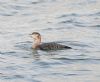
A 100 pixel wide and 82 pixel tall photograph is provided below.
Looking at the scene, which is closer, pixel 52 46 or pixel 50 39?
pixel 52 46

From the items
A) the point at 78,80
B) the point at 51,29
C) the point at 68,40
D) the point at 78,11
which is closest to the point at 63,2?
the point at 78,11

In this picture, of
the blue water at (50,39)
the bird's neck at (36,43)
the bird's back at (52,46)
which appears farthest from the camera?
the bird's neck at (36,43)

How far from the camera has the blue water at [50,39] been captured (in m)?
16.6

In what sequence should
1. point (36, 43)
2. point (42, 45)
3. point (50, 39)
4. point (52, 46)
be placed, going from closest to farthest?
1. point (52, 46)
2. point (42, 45)
3. point (36, 43)
4. point (50, 39)

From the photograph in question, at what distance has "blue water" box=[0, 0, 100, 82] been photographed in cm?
1664

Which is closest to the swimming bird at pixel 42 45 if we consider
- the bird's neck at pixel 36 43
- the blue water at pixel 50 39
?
the bird's neck at pixel 36 43

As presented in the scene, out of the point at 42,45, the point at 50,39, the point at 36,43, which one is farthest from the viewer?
the point at 50,39

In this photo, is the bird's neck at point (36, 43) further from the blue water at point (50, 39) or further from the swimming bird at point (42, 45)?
the blue water at point (50, 39)

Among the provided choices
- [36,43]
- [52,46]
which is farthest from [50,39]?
[52,46]

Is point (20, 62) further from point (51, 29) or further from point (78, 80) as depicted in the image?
point (51, 29)

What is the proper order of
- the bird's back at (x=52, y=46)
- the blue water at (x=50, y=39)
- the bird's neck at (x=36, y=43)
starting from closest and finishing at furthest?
the blue water at (x=50, y=39), the bird's back at (x=52, y=46), the bird's neck at (x=36, y=43)

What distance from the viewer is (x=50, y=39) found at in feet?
70.4

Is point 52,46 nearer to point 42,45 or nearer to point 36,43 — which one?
point 42,45

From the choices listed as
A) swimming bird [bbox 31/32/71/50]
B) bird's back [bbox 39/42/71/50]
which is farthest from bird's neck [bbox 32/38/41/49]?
bird's back [bbox 39/42/71/50]
